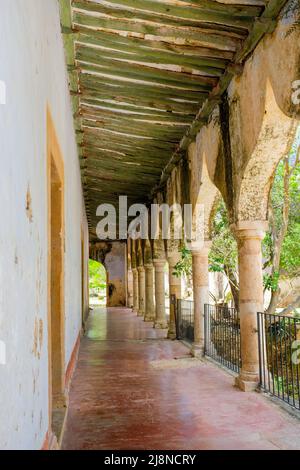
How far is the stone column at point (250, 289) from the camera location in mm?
6478

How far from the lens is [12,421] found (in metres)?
2.06

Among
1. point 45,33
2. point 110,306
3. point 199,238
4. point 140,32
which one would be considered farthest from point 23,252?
point 110,306

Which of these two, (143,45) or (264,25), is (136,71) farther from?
(264,25)

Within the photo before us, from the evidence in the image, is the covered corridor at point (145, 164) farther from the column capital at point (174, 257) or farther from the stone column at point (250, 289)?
the column capital at point (174, 257)

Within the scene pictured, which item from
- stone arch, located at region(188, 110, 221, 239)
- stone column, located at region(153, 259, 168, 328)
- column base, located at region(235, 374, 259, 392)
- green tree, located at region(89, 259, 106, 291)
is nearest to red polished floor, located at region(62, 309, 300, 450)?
column base, located at region(235, 374, 259, 392)

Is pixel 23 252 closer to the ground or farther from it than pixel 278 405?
farther from it

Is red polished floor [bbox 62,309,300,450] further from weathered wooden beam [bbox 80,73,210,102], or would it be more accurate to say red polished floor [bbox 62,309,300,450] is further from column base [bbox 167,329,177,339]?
weathered wooden beam [bbox 80,73,210,102]

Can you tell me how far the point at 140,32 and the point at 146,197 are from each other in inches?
394

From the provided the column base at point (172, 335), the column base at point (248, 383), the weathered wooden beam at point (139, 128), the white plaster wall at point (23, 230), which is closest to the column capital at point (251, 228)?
the column base at point (248, 383)

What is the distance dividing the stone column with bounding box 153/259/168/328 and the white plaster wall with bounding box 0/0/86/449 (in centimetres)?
1142

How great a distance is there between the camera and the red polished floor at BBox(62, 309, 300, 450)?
437 cm

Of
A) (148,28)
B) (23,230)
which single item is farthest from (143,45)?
(23,230)

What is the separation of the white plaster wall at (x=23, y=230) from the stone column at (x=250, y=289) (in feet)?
12.3
